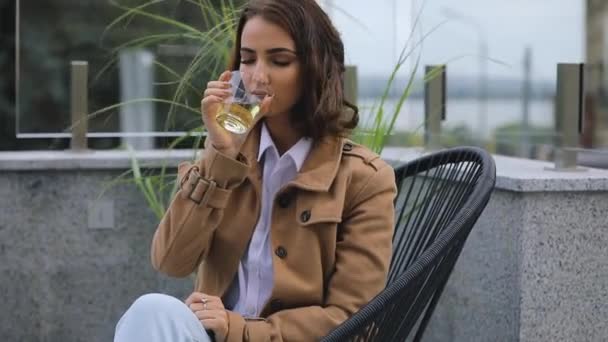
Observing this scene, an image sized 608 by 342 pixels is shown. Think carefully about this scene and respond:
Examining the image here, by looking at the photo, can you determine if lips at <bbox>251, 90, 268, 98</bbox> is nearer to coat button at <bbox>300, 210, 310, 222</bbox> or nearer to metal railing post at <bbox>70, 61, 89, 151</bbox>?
coat button at <bbox>300, 210, 310, 222</bbox>

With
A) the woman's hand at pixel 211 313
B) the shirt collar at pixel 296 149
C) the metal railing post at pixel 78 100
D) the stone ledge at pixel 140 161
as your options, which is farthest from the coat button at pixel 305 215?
the metal railing post at pixel 78 100

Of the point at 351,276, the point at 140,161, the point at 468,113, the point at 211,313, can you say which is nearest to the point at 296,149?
the point at 351,276

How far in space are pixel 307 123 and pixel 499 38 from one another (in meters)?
2.27

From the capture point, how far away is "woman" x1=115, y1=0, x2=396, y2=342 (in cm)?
213

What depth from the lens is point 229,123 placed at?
2.13 m

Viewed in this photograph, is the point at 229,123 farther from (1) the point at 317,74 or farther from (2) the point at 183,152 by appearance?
(2) the point at 183,152

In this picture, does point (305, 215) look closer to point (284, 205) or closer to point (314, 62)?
point (284, 205)

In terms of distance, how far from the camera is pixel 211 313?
2.05m

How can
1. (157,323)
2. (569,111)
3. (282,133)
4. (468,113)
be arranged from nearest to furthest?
(157,323) < (282,133) < (569,111) < (468,113)

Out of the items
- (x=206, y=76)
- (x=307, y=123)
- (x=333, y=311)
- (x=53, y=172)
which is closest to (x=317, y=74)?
(x=307, y=123)

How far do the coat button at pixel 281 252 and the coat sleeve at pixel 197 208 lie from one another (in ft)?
0.42

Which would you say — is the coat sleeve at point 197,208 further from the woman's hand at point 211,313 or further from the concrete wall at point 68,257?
the concrete wall at point 68,257

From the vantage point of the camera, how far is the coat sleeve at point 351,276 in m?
2.11

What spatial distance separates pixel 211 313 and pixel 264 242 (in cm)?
24
